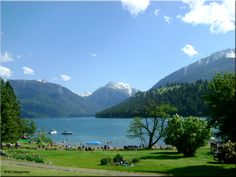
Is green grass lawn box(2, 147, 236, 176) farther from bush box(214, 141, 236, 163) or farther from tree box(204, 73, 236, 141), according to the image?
tree box(204, 73, 236, 141)

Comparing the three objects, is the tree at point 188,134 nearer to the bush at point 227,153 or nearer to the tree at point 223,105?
the bush at point 227,153

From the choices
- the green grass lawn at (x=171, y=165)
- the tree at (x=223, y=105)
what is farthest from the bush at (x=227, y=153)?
the tree at (x=223, y=105)

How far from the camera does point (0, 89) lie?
229 feet

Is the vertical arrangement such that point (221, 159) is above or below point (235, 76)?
below

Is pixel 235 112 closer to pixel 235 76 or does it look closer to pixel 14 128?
pixel 235 76

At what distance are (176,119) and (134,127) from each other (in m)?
34.5

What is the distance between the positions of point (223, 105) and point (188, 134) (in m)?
24.8

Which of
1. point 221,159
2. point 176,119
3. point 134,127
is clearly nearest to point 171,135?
point 176,119

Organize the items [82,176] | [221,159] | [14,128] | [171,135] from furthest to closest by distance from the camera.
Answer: [14,128], [171,135], [221,159], [82,176]

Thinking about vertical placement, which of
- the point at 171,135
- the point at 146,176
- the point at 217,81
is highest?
the point at 217,81

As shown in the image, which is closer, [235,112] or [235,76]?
[235,112]

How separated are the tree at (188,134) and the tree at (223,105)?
20673mm

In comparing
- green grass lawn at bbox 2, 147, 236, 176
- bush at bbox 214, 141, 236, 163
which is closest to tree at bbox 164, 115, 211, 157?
green grass lawn at bbox 2, 147, 236, 176

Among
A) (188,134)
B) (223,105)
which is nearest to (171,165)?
(223,105)
